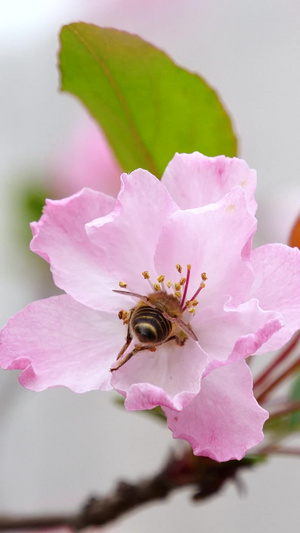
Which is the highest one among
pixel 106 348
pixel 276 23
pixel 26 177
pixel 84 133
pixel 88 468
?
pixel 276 23

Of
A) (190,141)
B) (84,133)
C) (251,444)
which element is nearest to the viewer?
(251,444)

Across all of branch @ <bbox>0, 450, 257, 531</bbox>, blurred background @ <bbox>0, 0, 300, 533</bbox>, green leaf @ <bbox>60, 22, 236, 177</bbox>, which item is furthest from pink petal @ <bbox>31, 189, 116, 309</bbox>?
blurred background @ <bbox>0, 0, 300, 533</bbox>

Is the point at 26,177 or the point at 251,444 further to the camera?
the point at 26,177

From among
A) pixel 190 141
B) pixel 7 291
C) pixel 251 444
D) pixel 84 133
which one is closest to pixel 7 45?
pixel 7 291

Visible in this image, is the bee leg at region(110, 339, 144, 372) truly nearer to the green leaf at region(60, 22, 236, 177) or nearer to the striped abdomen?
the striped abdomen

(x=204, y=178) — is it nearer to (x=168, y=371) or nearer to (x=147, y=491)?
(x=168, y=371)

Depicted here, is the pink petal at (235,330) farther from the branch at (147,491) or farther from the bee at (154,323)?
the branch at (147,491)

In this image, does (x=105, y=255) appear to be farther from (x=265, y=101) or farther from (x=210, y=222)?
(x=265, y=101)

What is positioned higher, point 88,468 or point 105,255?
point 105,255
